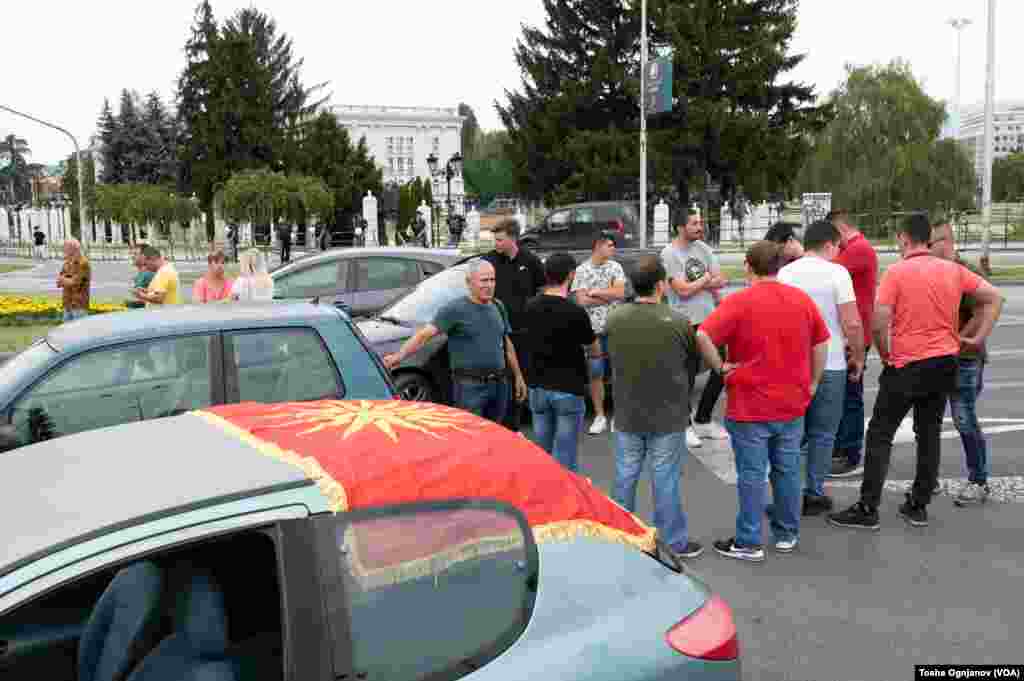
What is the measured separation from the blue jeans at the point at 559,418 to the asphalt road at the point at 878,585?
2.21 ft

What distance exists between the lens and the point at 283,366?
4785mm

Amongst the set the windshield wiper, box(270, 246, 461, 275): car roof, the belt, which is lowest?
the belt

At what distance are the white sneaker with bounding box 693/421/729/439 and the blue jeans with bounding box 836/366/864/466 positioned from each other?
123 cm

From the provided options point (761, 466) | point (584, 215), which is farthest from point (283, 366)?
point (584, 215)

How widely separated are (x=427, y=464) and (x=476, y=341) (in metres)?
3.89

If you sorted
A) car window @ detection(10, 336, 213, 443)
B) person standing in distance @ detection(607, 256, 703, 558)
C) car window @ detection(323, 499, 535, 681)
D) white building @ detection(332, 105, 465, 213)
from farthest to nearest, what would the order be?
→ white building @ detection(332, 105, 465, 213) < person standing in distance @ detection(607, 256, 703, 558) < car window @ detection(10, 336, 213, 443) < car window @ detection(323, 499, 535, 681)

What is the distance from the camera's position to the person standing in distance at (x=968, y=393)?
235 inches

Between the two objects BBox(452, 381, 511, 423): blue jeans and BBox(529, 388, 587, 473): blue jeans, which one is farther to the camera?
BBox(452, 381, 511, 423): blue jeans

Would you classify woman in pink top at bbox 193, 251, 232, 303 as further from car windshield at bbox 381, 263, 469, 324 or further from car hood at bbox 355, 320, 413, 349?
car windshield at bbox 381, 263, 469, 324

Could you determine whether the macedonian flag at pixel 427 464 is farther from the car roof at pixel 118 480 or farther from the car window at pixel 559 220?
the car window at pixel 559 220

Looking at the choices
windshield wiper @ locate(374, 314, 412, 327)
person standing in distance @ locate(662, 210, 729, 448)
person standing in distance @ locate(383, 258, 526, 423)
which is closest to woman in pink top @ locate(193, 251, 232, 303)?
windshield wiper @ locate(374, 314, 412, 327)

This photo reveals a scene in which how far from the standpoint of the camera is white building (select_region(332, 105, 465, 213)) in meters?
116

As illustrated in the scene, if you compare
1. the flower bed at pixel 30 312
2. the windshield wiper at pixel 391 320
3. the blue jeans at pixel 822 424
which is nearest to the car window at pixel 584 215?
the flower bed at pixel 30 312

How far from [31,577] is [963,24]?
54997 mm
